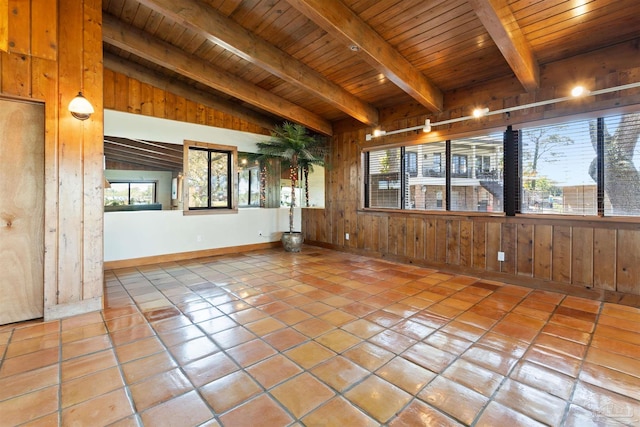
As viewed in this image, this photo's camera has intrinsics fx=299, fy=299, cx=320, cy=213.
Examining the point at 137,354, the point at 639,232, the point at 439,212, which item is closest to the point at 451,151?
the point at 439,212

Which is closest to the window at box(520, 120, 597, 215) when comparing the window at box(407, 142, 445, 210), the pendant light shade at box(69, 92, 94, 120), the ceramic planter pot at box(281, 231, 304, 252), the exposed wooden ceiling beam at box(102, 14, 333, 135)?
the window at box(407, 142, 445, 210)

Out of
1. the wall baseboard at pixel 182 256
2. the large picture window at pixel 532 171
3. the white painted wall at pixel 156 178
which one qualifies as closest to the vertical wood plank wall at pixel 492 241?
the large picture window at pixel 532 171

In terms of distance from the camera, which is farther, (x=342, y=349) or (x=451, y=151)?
(x=451, y=151)

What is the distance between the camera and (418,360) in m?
2.02

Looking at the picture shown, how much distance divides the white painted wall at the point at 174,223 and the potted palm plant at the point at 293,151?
1.42 ft

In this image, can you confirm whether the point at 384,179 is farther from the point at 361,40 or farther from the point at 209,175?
the point at 209,175

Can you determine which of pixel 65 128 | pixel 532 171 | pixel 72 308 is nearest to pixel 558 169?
pixel 532 171

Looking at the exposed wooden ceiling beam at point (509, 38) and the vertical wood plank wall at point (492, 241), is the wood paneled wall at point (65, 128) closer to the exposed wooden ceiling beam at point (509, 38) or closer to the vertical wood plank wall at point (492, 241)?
the exposed wooden ceiling beam at point (509, 38)

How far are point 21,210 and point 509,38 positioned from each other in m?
4.65

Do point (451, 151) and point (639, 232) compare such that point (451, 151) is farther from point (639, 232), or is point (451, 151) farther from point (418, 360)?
point (418, 360)

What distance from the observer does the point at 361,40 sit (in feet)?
10.1

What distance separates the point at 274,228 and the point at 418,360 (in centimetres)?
495

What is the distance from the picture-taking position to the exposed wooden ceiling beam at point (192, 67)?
3727 mm

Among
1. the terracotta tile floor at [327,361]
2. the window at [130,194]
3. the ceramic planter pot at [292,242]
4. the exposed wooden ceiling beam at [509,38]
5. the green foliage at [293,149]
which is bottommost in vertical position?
the terracotta tile floor at [327,361]
